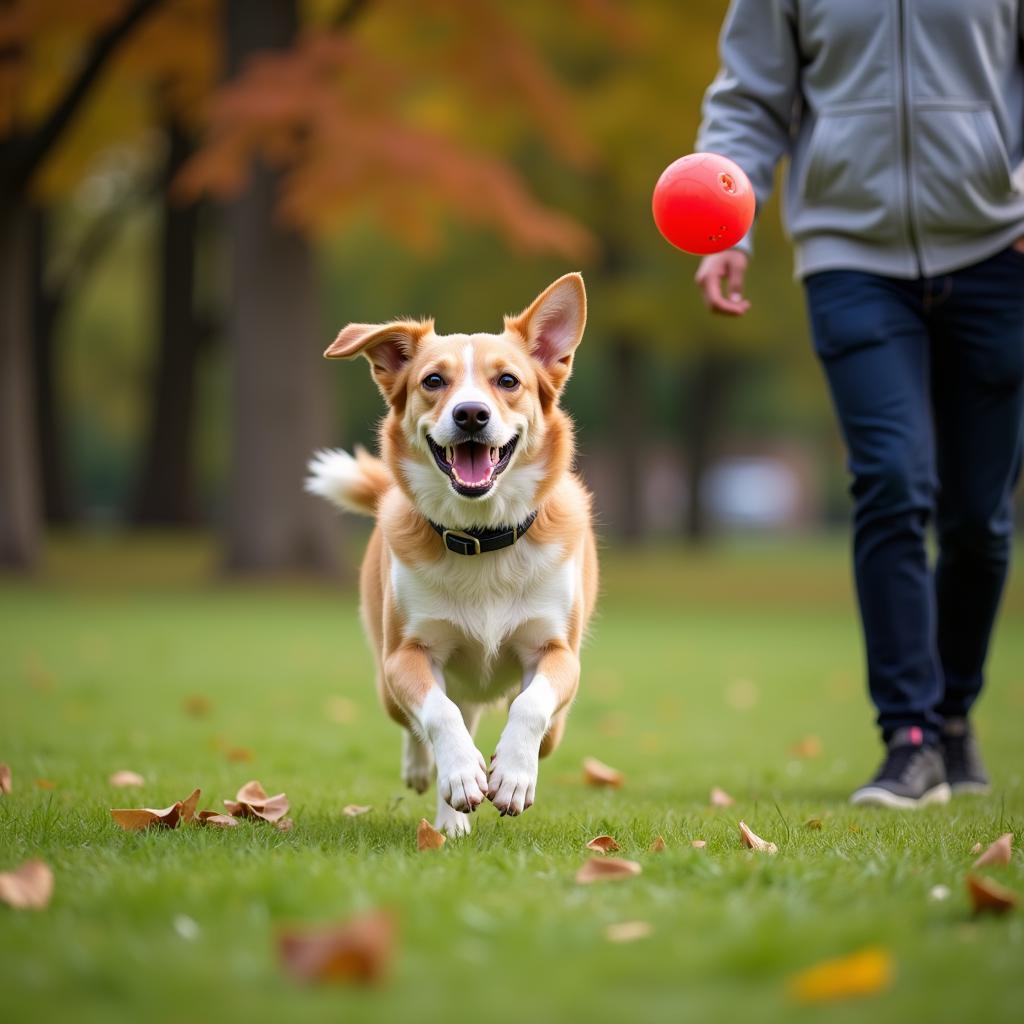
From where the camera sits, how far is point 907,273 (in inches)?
173

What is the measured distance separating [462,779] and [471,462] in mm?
917

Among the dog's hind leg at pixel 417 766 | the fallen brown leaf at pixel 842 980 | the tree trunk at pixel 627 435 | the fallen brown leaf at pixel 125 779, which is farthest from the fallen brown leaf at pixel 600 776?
the tree trunk at pixel 627 435

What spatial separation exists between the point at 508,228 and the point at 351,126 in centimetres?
215

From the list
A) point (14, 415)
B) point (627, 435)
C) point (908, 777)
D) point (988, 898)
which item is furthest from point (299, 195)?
point (627, 435)

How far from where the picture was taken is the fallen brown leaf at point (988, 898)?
248 cm

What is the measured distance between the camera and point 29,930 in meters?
2.29

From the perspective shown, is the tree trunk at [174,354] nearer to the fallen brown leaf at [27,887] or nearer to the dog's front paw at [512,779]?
the dog's front paw at [512,779]

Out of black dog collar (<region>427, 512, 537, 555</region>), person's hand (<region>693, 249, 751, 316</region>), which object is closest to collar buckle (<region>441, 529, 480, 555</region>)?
black dog collar (<region>427, 512, 537, 555</region>)

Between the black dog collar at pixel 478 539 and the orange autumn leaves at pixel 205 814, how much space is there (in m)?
0.85

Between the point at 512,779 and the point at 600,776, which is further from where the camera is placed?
the point at 600,776

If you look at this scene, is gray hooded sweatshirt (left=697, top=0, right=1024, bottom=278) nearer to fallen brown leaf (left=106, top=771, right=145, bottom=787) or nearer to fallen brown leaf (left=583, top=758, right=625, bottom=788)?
fallen brown leaf (left=583, top=758, right=625, bottom=788)

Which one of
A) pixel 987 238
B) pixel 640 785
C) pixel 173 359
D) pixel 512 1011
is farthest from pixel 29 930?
pixel 173 359

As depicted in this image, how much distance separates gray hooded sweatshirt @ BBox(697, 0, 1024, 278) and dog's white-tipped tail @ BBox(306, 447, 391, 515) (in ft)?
4.89

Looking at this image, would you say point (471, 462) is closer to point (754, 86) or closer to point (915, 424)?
point (915, 424)
